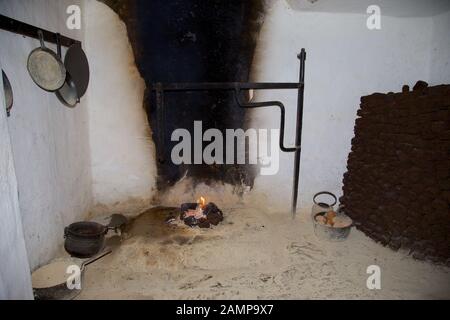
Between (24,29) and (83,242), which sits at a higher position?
(24,29)

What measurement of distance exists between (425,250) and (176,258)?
10.2 ft

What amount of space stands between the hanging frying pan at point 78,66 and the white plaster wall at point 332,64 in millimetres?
2561

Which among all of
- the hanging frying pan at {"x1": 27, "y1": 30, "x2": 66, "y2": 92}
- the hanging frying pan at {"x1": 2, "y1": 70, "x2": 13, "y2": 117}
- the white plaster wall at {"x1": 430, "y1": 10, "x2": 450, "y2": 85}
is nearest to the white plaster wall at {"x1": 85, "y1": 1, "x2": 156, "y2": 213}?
the hanging frying pan at {"x1": 27, "y1": 30, "x2": 66, "y2": 92}

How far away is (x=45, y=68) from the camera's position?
295 cm

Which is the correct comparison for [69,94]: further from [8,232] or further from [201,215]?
[201,215]

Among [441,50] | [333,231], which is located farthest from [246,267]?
[441,50]

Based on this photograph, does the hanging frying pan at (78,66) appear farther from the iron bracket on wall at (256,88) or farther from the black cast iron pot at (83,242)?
the black cast iron pot at (83,242)

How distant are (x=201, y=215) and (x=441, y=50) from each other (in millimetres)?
4396

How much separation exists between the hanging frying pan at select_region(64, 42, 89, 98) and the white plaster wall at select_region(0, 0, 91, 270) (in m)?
0.23

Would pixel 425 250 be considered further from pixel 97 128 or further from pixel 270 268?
pixel 97 128

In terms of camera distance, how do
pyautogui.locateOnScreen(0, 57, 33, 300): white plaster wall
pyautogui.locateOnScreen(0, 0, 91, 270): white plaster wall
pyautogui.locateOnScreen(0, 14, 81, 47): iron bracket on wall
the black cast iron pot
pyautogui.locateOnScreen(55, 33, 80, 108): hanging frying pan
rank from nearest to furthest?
1. pyautogui.locateOnScreen(0, 57, 33, 300): white plaster wall
2. pyautogui.locateOnScreen(0, 14, 81, 47): iron bracket on wall
3. pyautogui.locateOnScreen(0, 0, 91, 270): white plaster wall
4. the black cast iron pot
5. pyautogui.locateOnScreen(55, 33, 80, 108): hanging frying pan

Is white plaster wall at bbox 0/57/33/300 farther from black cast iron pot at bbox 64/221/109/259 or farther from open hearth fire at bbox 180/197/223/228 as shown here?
open hearth fire at bbox 180/197/223/228

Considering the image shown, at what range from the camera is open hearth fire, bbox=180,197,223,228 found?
3.94 m
